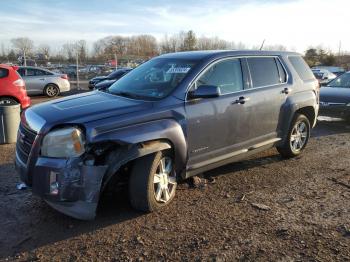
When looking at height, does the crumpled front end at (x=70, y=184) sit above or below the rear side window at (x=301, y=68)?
below

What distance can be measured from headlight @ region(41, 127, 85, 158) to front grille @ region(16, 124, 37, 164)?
11.5 inches

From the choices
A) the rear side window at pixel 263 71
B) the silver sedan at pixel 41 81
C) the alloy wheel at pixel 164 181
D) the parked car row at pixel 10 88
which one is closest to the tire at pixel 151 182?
the alloy wheel at pixel 164 181

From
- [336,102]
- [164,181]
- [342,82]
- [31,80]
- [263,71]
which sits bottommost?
[164,181]

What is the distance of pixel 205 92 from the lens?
15.9ft

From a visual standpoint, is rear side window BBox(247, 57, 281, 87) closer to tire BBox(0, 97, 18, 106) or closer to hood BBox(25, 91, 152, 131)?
hood BBox(25, 91, 152, 131)

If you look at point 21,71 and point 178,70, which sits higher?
point 178,70

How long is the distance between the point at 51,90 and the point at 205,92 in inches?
620

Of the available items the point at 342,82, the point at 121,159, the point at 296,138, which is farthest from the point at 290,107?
the point at 342,82

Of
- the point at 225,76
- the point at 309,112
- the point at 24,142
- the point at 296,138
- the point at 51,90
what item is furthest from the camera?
the point at 51,90

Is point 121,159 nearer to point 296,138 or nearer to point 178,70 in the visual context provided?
point 178,70

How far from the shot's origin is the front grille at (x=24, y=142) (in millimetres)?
4340

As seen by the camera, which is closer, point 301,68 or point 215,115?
point 215,115

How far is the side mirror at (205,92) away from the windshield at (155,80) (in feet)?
0.81

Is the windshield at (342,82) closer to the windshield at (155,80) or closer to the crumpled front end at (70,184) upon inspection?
the windshield at (155,80)
